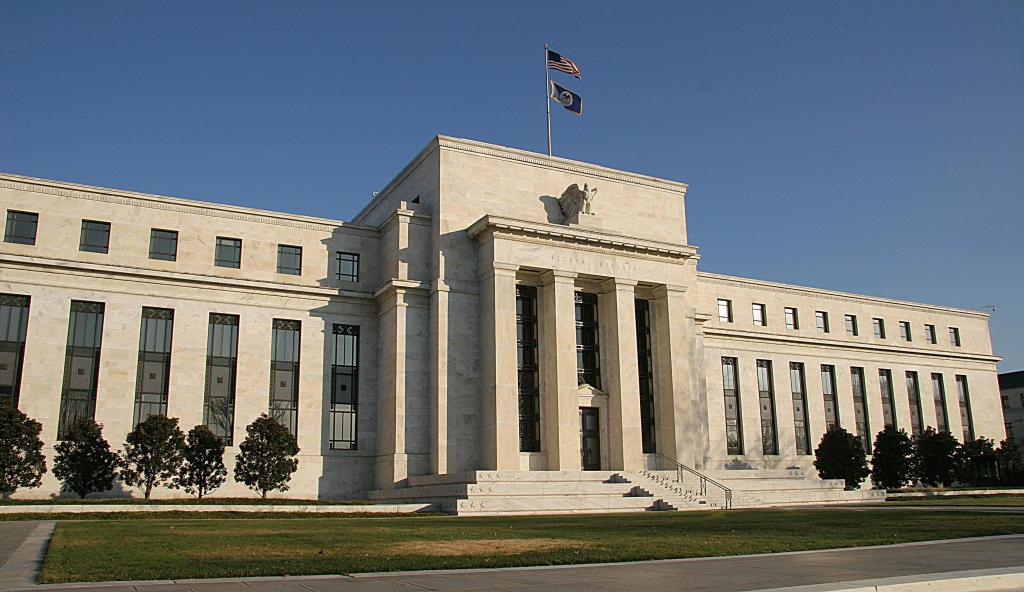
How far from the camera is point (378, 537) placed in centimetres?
1989

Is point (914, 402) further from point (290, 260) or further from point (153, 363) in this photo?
point (153, 363)

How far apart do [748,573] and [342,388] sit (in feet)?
123

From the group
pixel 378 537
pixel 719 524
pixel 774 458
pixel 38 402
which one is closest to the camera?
pixel 378 537

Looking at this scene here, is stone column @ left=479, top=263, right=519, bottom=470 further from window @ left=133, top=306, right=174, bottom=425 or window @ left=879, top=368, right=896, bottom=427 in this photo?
window @ left=879, top=368, right=896, bottom=427

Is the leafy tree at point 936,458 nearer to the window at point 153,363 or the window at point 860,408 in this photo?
the window at point 860,408

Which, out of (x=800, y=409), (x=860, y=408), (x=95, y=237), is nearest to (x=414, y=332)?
(x=95, y=237)

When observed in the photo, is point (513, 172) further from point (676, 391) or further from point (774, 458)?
point (774, 458)

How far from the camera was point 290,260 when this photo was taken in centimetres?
4816

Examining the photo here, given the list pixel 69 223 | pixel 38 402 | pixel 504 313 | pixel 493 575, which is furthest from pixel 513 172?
pixel 493 575

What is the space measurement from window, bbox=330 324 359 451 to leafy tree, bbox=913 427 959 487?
3712cm

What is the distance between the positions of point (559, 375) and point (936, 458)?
29010mm

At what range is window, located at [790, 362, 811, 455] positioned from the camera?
63562mm

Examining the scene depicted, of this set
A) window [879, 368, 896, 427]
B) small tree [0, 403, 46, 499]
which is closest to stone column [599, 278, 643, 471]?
small tree [0, 403, 46, 499]

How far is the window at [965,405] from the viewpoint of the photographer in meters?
72.1
